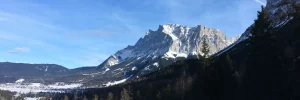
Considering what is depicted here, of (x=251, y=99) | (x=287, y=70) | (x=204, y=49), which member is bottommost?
(x=251, y=99)

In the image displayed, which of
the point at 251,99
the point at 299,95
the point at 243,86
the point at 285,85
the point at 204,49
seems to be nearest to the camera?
the point at 299,95

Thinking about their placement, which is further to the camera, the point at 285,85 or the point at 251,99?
the point at 251,99

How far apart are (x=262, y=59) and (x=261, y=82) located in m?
3.18

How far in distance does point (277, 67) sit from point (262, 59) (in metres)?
1.84

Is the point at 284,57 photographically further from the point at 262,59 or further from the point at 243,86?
the point at 243,86

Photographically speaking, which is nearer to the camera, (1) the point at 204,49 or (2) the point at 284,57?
(2) the point at 284,57

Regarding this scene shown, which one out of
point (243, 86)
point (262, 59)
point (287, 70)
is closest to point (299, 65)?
point (287, 70)

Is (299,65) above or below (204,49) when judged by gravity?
below

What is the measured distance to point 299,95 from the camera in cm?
3459

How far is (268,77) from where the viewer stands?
39469 millimetres

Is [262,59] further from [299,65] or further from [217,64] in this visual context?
[217,64]

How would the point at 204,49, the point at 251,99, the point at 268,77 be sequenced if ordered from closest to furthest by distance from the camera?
the point at 268,77
the point at 251,99
the point at 204,49

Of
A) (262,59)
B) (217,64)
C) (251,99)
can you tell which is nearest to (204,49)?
(217,64)

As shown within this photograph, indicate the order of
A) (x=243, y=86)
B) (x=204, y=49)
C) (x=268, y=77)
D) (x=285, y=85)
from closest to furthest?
(x=285, y=85) < (x=268, y=77) < (x=243, y=86) < (x=204, y=49)
